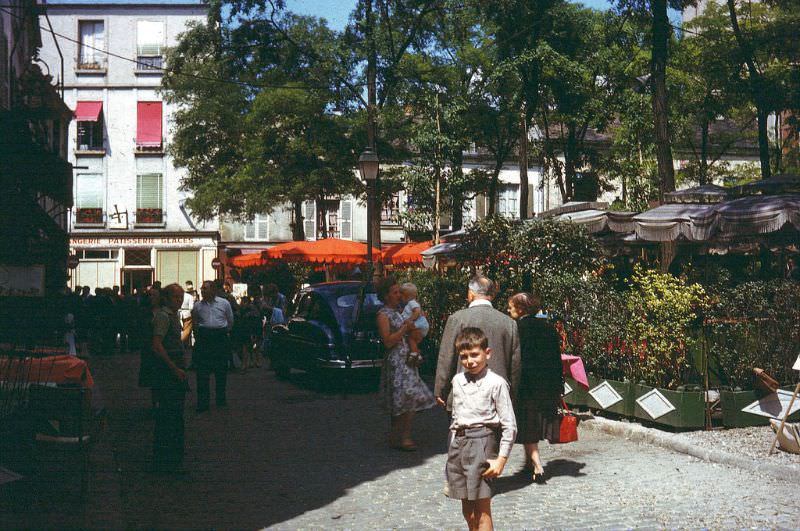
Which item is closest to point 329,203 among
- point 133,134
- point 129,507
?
point 133,134

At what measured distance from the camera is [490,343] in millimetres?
7082

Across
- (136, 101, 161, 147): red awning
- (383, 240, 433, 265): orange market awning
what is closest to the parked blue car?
(383, 240, 433, 265): orange market awning

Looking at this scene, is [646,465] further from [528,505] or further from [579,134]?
[579,134]

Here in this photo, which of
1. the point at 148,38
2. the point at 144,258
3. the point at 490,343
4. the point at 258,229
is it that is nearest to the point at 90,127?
the point at 148,38

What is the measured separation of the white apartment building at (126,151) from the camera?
4238 centimetres

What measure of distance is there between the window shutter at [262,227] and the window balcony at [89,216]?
23.9ft

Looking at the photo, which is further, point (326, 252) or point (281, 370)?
point (326, 252)

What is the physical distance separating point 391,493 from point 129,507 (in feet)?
6.71

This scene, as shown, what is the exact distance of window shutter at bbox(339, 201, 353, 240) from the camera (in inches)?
1761

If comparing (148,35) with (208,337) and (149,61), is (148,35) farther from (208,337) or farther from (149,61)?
(208,337)

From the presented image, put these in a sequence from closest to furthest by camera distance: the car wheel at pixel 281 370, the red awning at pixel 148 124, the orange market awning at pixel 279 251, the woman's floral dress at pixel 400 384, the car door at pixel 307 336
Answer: the woman's floral dress at pixel 400 384
the car door at pixel 307 336
the car wheel at pixel 281 370
the orange market awning at pixel 279 251
the red awning at pixel 148 124

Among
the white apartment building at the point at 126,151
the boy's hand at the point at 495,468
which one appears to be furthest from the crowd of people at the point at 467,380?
the white apartment building at the point at 126,151

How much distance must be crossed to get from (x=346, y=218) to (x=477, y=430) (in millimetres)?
39913

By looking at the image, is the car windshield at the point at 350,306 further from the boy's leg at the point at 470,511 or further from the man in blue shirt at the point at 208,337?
the boy's leg at the point at 470,511
